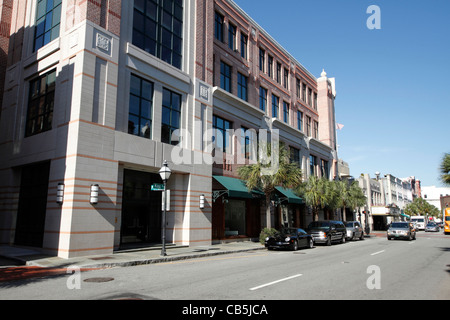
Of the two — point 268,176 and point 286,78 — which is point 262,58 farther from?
point 268,176

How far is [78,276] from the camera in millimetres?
10141

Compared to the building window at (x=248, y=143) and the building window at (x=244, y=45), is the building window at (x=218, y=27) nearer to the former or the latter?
the building window at (x=244, y=45)

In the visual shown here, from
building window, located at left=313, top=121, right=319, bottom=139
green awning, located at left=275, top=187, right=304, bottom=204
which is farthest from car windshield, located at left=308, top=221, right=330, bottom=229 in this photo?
building window, located at left=313, top=121, right=319, bottom=139

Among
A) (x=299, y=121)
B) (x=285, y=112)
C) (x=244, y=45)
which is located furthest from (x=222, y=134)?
(x=299, y=121)

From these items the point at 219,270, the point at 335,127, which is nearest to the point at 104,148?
the point at 219,270

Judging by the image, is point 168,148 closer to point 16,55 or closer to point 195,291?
point 16,55

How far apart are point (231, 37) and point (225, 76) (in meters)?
3.93

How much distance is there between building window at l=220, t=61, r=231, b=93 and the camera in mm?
25536

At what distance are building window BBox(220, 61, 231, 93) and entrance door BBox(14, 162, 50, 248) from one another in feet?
45.8

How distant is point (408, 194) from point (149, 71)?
97.3 m

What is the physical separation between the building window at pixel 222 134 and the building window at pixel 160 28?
515cm

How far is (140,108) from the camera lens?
1794 cm

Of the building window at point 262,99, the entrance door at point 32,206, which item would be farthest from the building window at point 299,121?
the entrance door at point 32,206
